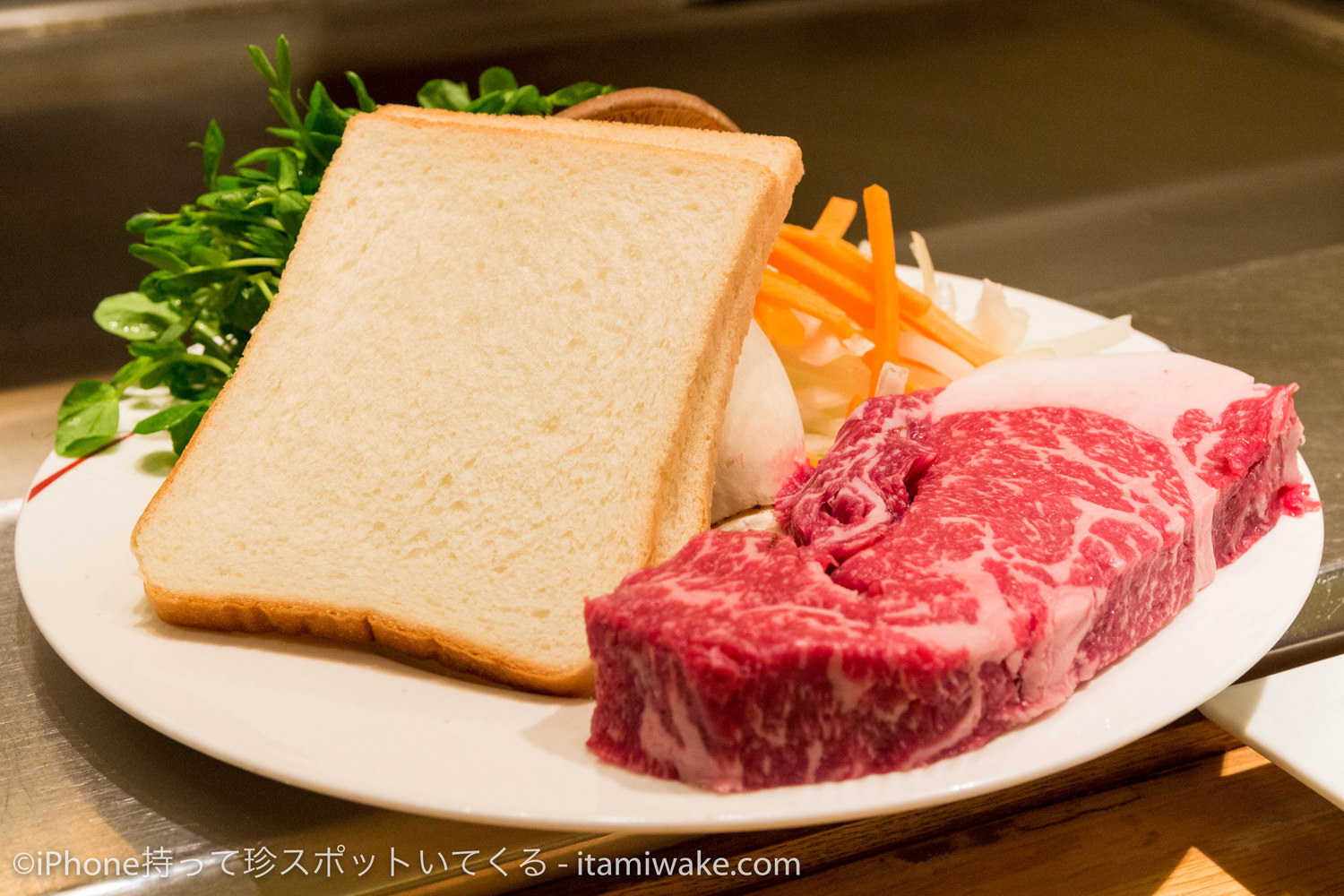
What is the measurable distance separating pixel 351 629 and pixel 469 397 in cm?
36

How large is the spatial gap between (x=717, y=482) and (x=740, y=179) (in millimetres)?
470

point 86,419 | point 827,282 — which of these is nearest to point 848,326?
point 827,282

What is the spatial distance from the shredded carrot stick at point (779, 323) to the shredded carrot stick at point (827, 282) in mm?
102

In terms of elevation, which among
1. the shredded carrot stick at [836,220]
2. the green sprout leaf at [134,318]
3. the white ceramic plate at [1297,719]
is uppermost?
the shredded carrot stick at [836,220]

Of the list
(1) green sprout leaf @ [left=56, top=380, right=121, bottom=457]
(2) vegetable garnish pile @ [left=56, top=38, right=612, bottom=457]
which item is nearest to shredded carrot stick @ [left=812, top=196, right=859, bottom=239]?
(2) vegetable garnish pile @ [left=56, top=38, right=612, bottom=457]

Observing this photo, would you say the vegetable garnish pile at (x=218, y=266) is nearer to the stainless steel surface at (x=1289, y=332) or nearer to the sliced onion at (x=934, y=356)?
the sliced onion at (x=934, y=356)

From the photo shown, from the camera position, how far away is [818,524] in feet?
4.44

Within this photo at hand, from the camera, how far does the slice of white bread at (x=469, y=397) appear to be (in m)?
1.34

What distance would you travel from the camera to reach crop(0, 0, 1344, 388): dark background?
114 inches

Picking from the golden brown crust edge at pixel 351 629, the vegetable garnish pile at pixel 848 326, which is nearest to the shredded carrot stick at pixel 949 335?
the vegetable garnish pile at pixel 848 326

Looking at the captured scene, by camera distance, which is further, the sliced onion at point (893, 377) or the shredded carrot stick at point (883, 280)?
the shredded carrot stick at point (883, 280)

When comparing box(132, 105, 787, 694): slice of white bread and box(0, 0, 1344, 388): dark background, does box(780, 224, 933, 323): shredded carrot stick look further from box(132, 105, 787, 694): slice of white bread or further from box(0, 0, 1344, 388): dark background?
box(0, 0, 1344, 388): dark background

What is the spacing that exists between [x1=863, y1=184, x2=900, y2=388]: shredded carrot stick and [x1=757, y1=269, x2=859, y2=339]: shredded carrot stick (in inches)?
2.3

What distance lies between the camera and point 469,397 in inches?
59.4
